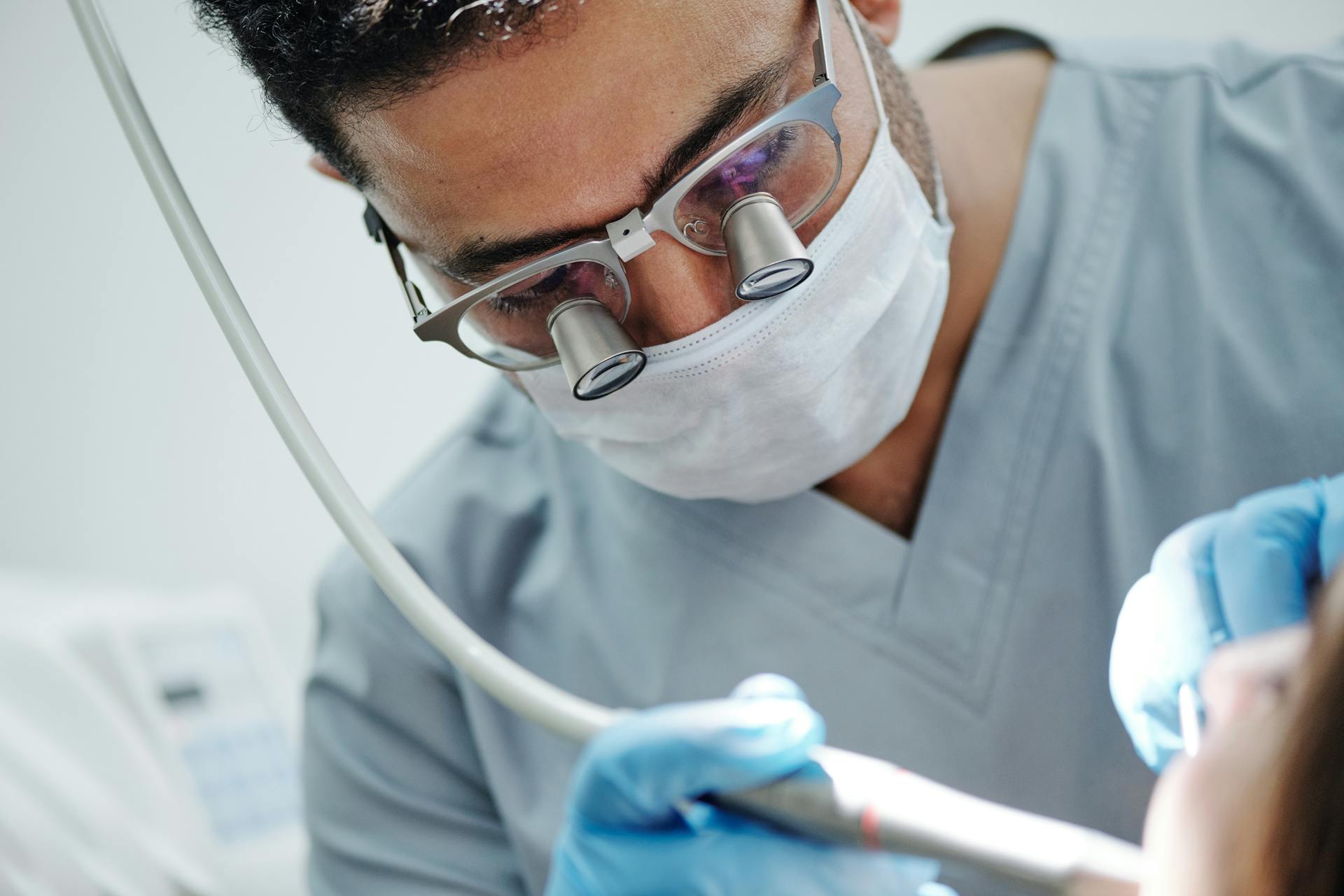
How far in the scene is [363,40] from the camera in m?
0.74

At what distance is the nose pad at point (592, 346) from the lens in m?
0.79

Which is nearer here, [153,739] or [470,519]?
[470,519]

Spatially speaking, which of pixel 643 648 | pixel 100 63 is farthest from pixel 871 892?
pixel 100 63

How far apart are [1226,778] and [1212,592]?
0.26 m

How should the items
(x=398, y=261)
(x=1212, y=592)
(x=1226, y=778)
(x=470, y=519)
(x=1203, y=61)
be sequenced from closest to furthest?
(x=1226, y=778), (x=1212, y=592), (x=398, y=261), (x=1203, y=61), (x=470, y=519)

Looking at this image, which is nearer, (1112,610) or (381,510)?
(1112,610)

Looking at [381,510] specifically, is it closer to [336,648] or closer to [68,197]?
[336,648]

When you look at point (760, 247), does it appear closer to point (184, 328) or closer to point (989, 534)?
point (989, 534)

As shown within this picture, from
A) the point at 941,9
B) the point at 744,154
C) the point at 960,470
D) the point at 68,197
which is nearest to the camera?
the point at 744,154

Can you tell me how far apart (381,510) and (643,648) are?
0.37 metres

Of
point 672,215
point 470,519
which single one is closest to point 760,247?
point 672,215

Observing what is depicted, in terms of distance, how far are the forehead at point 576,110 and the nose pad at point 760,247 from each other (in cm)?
8

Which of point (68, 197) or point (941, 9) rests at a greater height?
point (68, 197)

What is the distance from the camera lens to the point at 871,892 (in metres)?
0.75
